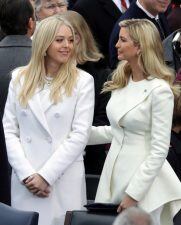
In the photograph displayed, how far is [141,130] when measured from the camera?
5012 mm

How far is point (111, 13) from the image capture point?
7.80 meters

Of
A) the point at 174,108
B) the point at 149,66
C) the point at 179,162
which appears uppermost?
the point at 149,66

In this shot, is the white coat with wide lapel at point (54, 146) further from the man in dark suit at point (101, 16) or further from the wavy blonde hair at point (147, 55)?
A: the man in dark suit at point (101, 16)

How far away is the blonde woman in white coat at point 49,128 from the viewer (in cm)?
521

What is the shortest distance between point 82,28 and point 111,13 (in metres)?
1.65

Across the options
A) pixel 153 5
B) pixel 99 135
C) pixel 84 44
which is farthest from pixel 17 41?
pixel 153 5

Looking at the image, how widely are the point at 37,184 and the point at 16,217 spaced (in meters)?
1.11

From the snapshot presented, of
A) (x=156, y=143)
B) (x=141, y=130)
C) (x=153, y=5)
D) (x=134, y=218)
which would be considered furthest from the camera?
(x=153, y=5)

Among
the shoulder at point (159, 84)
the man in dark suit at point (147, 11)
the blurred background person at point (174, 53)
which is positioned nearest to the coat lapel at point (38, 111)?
the shoulder at point (159, 84)

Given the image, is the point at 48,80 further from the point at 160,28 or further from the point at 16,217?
the point at 160,28

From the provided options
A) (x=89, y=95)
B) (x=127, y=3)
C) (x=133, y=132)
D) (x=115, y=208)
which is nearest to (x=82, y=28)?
(x=89, y=95)

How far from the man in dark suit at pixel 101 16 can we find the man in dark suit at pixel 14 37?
141cm

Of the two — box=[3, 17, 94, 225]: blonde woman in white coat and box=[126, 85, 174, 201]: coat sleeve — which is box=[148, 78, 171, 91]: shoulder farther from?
box=[3, 17, 94, 225]: blonde woman in white coat

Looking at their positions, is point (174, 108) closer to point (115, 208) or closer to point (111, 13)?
point (115, 208)
